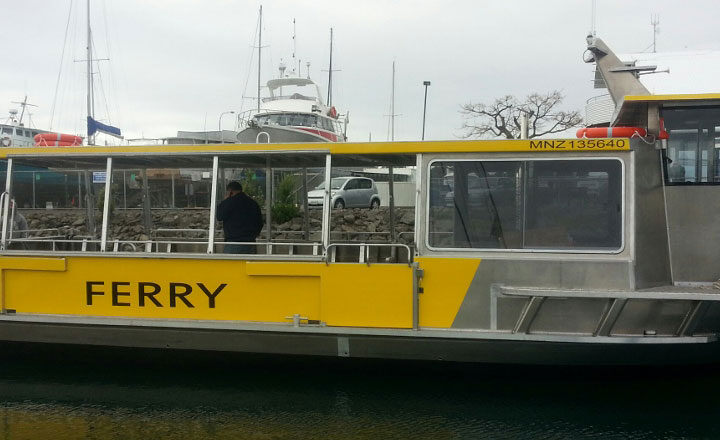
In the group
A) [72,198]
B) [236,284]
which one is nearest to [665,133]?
[236,284]

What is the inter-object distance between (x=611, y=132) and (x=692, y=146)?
83 centimetres

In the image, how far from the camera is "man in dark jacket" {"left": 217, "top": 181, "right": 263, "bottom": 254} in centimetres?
618

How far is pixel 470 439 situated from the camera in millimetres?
4820

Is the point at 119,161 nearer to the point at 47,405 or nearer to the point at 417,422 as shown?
the point at 47,405

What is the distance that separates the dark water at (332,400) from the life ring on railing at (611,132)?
239 cm

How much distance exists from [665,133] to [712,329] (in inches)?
67.0

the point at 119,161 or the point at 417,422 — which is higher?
the point at 119,161

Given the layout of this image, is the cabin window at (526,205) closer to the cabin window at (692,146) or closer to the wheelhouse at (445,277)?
the wheelhouse at (445,277)

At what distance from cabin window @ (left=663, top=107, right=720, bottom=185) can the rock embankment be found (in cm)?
271

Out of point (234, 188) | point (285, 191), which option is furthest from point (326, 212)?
point (285, 191)

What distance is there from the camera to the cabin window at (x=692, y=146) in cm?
534

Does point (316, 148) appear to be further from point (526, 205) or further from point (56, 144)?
point (56, 144)

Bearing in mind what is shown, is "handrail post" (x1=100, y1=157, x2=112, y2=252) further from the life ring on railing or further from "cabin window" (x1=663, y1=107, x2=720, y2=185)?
"cabin window" (x1=663, y1=107, x2=720, y2=185)

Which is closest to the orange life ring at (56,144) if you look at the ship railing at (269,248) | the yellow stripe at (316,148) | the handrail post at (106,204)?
the yellow stripe at (316,148)
